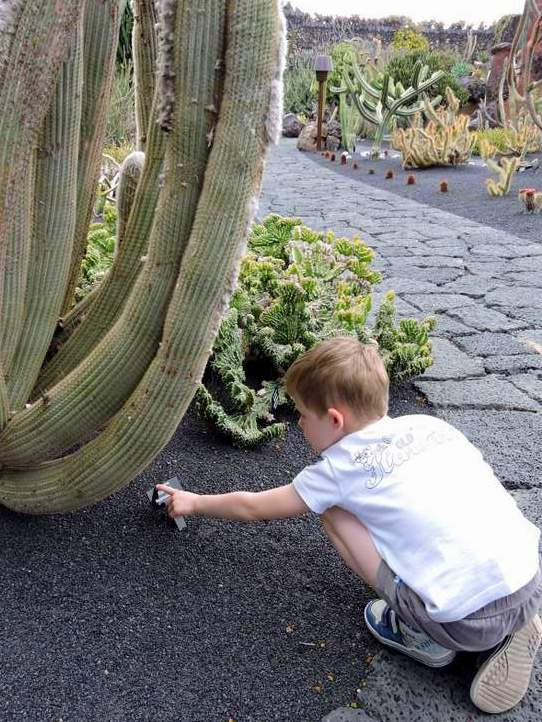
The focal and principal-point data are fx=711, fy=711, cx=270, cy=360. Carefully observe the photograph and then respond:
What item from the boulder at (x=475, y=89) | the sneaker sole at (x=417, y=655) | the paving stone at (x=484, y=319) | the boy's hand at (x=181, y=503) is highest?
the boulder at (x=475, y=89)

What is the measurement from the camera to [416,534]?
4.99 feet

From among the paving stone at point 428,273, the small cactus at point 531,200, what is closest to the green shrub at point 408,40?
the small cactus at point 531,200

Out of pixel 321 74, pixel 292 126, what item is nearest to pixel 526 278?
pixel 321 74

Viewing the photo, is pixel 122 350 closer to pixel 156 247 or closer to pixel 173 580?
pixel 156 247

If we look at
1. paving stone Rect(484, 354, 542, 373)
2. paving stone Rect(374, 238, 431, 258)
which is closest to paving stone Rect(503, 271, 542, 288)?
paving stone Rect(374, 238, 431, 258)

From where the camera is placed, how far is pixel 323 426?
167 centimetres

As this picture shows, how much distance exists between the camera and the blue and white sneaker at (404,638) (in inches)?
63.4

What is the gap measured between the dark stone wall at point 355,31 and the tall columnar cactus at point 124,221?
2670cm

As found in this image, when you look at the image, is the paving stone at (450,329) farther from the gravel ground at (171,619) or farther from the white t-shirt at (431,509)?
the white t-shirt at (431,509)

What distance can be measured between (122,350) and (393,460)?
A: 716 mm

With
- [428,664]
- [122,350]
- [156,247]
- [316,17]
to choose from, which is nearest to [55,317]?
[122,350]

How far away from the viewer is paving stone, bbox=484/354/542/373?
339cm

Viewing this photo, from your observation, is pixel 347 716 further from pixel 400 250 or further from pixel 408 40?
pixel 408 40

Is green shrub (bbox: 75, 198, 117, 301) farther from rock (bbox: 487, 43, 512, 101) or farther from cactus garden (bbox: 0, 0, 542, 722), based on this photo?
rock (bbox: 487, 43, 512, 101)
